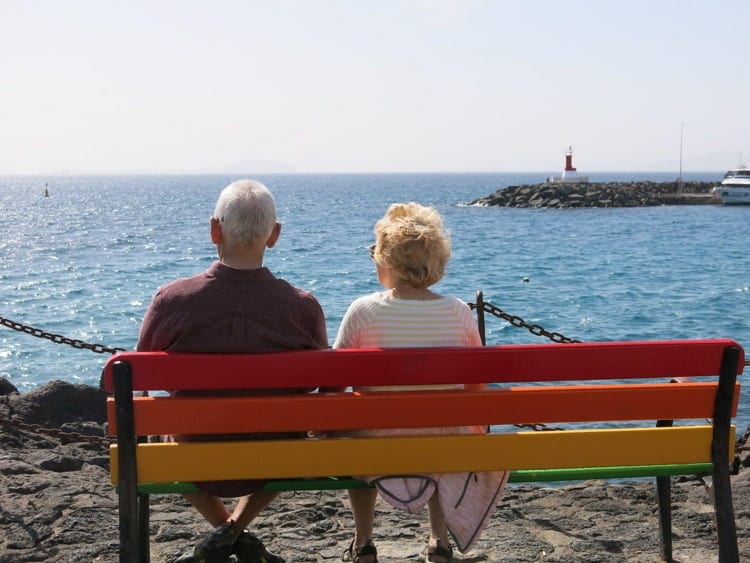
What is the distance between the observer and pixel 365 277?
103ft

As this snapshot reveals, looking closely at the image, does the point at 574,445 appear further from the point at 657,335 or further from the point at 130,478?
the point at 657,335

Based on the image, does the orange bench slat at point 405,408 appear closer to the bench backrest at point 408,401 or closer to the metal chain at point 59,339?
the bench backrest at point 408,401

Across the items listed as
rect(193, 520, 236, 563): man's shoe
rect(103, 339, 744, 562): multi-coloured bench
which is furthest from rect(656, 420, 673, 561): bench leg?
rect(193, 520, 236, 563): man's shoe

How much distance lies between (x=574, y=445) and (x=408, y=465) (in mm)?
557

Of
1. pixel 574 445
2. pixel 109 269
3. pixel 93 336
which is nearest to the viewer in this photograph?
pixel 574 445

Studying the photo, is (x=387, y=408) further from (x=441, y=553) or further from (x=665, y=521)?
(x=665, y=521)

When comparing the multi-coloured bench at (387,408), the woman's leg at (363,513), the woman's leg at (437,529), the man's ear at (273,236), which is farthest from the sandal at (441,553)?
the man's ear at (273,236)

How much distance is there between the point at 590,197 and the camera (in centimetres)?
7731

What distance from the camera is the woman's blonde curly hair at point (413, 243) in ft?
11.4

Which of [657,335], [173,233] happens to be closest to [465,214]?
[173,233]

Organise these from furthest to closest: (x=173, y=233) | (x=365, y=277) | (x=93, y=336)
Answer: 1. (x=173, y=233)
2. (x=365, y=277)
3. (x=93, y=336)

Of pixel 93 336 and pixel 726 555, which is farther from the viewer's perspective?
pixel 93 336

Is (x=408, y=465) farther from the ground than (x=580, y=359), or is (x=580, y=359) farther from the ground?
(x=580, y=359)

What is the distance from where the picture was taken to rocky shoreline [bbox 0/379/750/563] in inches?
169
